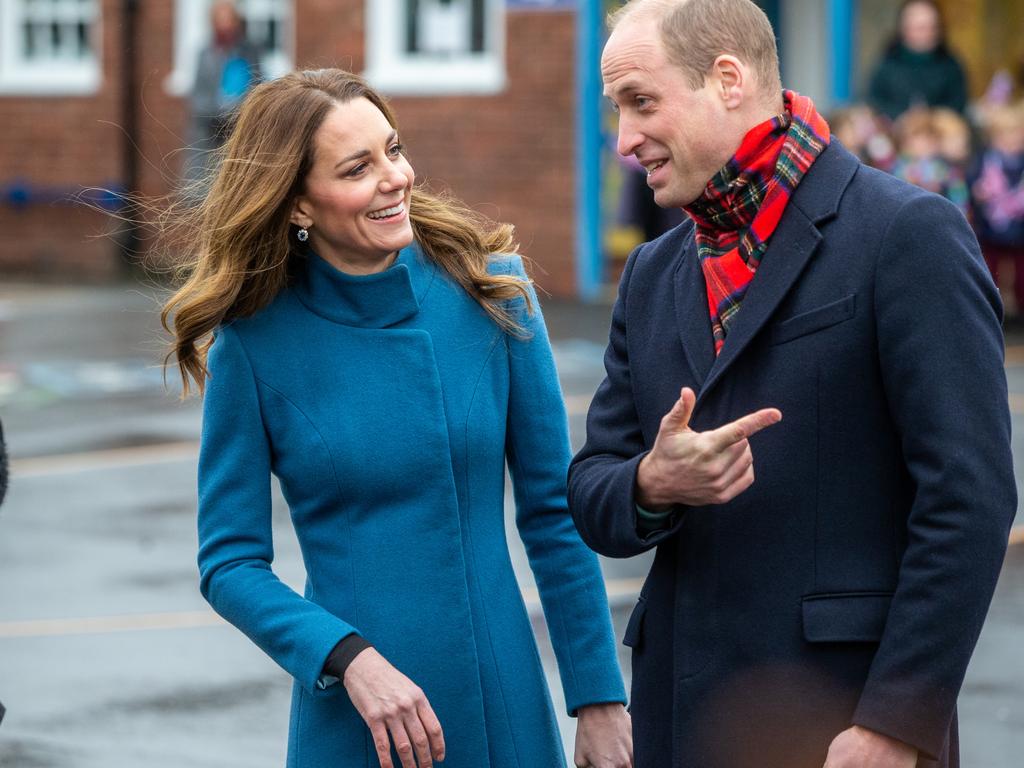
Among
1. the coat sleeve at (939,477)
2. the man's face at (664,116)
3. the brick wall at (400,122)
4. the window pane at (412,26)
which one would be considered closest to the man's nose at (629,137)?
the man's face at (664,116)

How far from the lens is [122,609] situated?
713 cm

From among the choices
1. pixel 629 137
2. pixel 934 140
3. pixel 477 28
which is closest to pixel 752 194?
pixel 629 137

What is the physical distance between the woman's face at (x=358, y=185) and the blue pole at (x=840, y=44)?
45.1 feet

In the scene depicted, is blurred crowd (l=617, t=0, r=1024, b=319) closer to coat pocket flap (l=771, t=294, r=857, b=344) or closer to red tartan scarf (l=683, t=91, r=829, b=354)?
red tartan scarf (l=683, t=91, r=829, b=354)

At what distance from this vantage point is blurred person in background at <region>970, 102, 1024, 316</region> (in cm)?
1437

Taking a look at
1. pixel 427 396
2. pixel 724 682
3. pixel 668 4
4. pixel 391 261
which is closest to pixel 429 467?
pixel 427 396

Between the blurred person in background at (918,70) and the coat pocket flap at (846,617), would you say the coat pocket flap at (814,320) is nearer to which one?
the coat pocket flap at (846,617)

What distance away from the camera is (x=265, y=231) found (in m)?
3.28

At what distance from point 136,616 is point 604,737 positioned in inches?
160

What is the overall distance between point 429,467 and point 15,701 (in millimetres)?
3329

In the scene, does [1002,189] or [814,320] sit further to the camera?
[1002,189]

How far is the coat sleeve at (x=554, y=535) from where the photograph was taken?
333 cm

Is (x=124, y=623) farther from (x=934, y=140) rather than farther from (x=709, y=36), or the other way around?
(x=934, y=140)

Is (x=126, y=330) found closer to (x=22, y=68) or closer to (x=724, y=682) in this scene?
(x=22, y=68)
